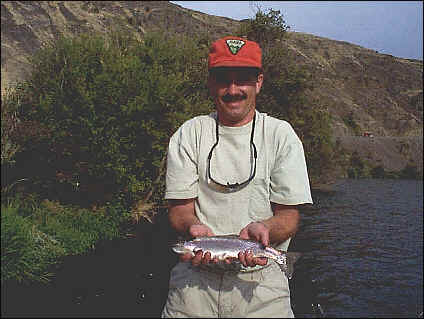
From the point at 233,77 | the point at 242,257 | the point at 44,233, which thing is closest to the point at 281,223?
the point at 242,257

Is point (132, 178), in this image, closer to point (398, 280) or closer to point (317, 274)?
point (317, 274)

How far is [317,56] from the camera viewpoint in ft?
440

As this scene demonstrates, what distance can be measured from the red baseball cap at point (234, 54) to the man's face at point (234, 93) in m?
0.07

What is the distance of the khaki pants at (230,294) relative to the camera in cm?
354

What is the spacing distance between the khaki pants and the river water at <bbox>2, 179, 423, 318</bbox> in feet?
32.7

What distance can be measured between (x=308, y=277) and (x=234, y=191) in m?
16.5

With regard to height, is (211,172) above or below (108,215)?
above

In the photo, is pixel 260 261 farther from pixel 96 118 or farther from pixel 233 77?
pixel 96 118

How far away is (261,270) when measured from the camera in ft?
12.1

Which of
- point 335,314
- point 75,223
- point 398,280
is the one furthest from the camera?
point 398,280

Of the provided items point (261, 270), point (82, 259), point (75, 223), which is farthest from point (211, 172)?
point (75, 223)

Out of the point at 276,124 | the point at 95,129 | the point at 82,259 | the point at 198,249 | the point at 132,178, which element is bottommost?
the point at 82,259

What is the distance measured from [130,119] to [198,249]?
674 inches

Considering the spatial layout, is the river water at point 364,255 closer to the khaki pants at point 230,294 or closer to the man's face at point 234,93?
the khaki pants at point 230,294
